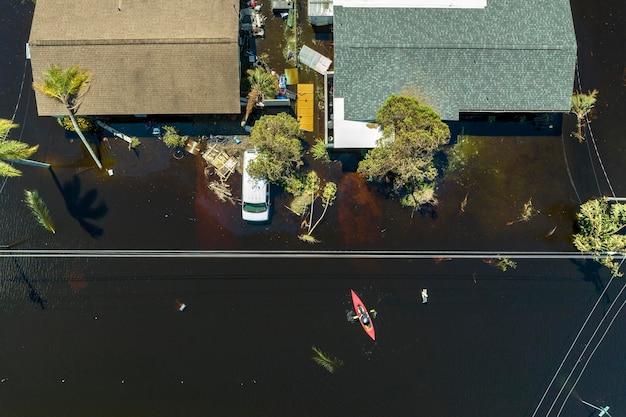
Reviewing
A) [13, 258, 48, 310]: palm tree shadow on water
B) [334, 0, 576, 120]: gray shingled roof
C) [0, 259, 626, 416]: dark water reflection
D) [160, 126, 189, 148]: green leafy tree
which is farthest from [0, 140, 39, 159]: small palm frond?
[334, 0, 576, 120]: gray shingled roof

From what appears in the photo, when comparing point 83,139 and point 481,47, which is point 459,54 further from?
point 83,139

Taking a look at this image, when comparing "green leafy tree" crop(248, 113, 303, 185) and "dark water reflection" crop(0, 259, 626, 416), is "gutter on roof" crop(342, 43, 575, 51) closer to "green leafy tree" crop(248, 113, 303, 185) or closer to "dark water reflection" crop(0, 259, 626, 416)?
"green leafy tree" crop(248, 113, 303, 185)

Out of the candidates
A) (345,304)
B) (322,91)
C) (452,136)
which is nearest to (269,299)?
(345,304)

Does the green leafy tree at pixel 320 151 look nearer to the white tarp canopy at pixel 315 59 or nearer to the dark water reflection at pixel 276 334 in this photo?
the white tarp canopy at pixel 315 59

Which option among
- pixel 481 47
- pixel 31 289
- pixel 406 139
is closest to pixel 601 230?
pixel 481 47

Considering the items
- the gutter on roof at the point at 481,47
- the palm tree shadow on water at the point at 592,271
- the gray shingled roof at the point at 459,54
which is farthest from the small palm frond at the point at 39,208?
the palm tree shadow on water at the point at 592,271

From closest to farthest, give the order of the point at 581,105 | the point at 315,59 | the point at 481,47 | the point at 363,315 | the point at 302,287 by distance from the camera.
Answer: the point at 481,47 → the point at 581,105 → the point at 315,59 → the point at 363,315 → the point at 302,287

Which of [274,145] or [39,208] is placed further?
[39,208]
